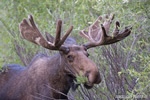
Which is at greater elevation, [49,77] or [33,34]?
[33,34]

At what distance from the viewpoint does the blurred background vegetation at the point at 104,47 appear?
4945 millimetres

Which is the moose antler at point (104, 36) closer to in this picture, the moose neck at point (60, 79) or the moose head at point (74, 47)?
the moose head at point (74, 47)

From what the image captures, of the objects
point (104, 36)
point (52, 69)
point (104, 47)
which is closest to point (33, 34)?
point (52, 69)

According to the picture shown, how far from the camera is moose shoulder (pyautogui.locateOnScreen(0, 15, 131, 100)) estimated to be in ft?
16.7

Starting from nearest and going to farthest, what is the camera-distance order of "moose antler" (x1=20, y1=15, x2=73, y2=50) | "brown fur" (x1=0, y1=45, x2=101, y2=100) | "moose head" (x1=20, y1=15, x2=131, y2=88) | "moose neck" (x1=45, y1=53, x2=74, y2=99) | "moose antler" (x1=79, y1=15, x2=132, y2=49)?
"moose head" (x1=20, y1=15, x2=131, y2=88) < "brown fur" (x1=0, y1=45, x2=101, y2=100) < "moose antler" (x1=20, y1=15, x2=73, y2=50) < "moose neck" (x1=45, y1=53, x2=74, y2=99) < "moose antler" (x1=79, y1=15, x2=132, y2=49)

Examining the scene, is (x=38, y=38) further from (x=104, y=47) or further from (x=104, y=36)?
(x=104, y=47)

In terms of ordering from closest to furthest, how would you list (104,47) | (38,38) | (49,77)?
(38,38)
(49,77)
(104,47)

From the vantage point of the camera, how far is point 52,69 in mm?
5445

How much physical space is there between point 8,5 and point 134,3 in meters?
5.26

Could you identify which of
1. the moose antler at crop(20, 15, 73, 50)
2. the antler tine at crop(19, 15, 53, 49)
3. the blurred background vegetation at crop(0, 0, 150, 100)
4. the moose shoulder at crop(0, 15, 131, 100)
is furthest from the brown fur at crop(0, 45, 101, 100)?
the blurred background vegetation at crop(0, 0, 150, 100)

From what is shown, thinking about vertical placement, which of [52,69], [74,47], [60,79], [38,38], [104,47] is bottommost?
[104,47]

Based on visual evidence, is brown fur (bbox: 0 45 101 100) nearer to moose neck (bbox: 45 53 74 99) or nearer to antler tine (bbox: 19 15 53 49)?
moose neck (bbox: 45 53 74 99)

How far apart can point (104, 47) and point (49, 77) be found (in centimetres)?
128

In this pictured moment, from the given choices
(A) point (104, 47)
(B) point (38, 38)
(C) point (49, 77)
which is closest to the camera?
(B) point (38, 38)
